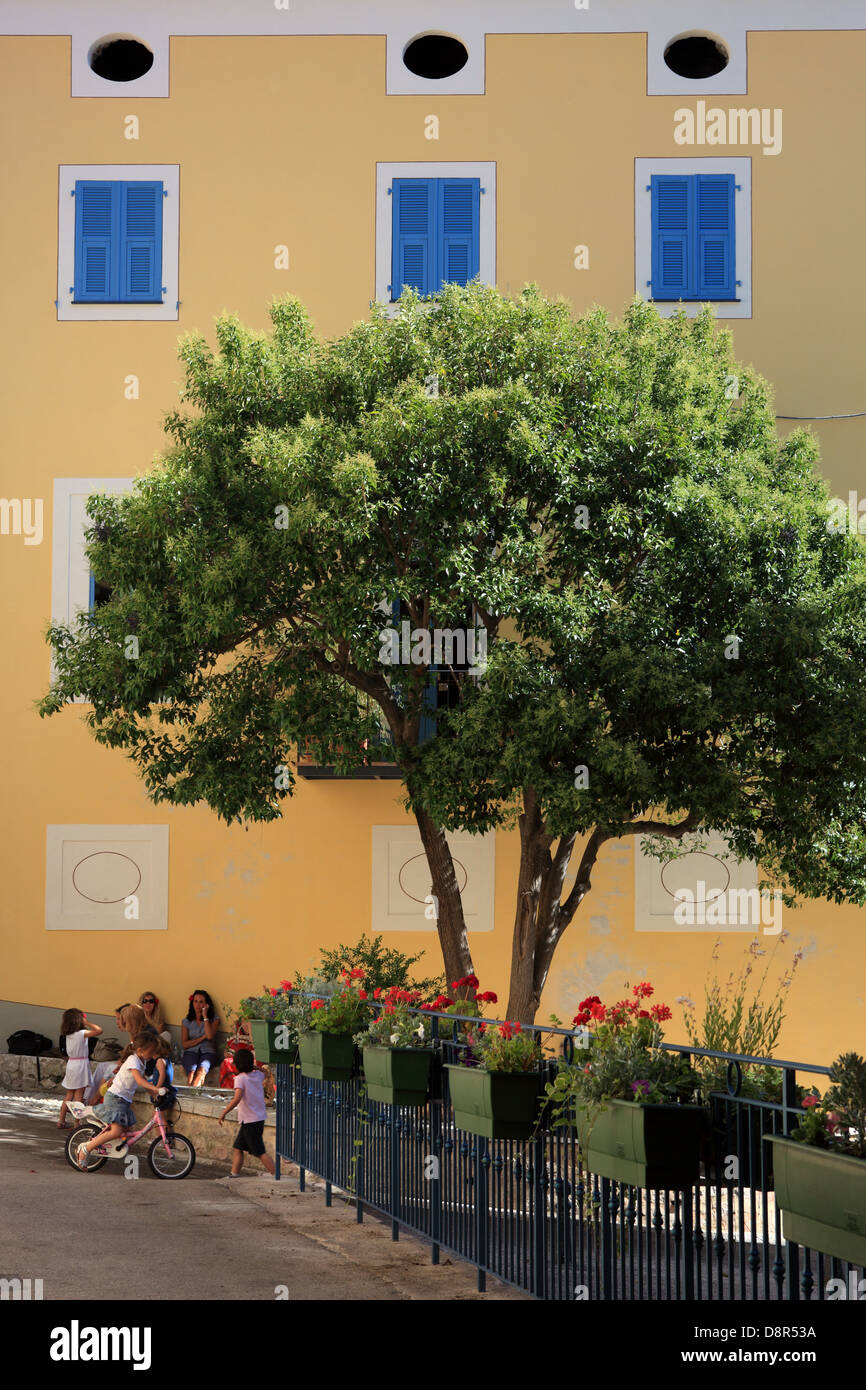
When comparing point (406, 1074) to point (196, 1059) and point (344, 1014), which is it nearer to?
point (344, 1014)

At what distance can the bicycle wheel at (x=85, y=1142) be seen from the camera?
12.8m

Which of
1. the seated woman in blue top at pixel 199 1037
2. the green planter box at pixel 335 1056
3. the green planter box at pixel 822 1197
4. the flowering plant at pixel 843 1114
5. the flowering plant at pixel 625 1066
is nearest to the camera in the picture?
the green planter box at pixel 822 1197

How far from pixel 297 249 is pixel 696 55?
5.70 meters

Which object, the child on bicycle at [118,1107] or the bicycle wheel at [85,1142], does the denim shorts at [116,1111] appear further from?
the bicycle wheel at [85,1142]

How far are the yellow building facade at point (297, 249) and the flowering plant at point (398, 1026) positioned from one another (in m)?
8.36

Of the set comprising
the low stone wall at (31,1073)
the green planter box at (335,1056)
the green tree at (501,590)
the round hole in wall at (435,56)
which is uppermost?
the round hole in wall at (435,56)

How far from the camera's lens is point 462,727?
1260 cm

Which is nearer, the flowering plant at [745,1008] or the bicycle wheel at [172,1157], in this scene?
the bicycle wheel at [172,1157]

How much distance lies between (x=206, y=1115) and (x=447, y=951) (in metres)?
2.69

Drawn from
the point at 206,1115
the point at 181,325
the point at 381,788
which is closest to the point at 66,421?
the point at 181,325

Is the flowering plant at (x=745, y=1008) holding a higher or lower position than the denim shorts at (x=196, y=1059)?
higher

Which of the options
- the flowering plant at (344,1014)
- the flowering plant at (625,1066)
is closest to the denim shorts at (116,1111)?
the flowering plant at (344,1014)

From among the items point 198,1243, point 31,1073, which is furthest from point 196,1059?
point 198,1243

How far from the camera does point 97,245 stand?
18.7 m
